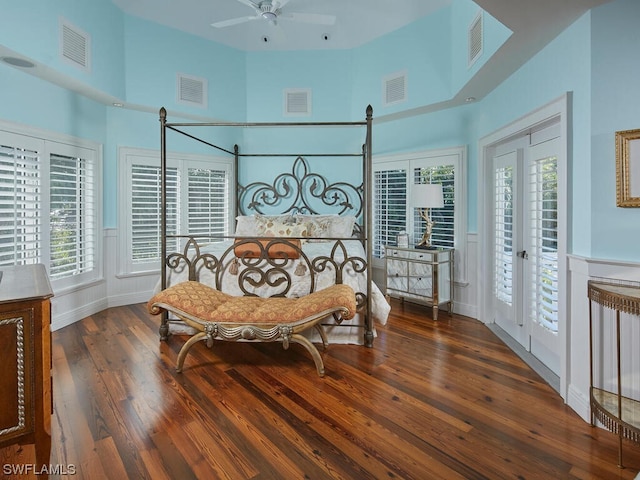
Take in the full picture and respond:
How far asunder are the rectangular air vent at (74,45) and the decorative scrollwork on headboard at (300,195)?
2429mm

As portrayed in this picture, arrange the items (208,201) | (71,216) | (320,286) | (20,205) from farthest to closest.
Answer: (208,201)
(71,216)
(20,205)
(320,286)

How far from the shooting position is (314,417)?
2.19 metres

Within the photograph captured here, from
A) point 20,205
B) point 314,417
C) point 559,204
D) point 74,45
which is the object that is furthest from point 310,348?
point 74,45

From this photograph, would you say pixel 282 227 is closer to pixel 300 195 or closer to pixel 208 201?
pixel 300 195

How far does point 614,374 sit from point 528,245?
1339 millimetres

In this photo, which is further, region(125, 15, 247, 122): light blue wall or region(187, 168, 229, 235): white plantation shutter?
region(187, 168, 229, 235): white plantation shutter

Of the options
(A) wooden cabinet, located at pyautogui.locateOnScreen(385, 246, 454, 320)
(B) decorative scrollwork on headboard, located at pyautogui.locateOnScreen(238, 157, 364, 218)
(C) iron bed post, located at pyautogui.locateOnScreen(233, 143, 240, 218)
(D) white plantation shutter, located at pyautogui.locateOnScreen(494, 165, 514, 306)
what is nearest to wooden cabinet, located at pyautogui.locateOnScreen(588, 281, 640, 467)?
(D) white plantation shutter, located at pyautogui.locateOnScreen(494, 165, 514, 306)

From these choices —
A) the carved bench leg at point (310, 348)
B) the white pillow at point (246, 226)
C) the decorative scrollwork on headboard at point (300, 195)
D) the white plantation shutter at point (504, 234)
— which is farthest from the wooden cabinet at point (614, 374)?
the white pillow at point (246, 226)

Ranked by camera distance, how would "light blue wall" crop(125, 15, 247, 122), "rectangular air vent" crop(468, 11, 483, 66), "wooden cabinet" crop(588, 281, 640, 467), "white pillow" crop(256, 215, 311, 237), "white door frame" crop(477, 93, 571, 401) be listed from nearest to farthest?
1. "wooden cabinet" crop(588, 281, 640, 467)
2. "white door frame" crop(477, 93, 571, 401)
3. "rectangular air vent" crop(468, 11, 483, 66)
4. "light blue wall" crop(125, 15, 247, 122)
5. "white pillow" crop(256, 215, 311, 237)

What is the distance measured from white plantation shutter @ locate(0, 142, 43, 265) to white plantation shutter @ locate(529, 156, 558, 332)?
184 inches

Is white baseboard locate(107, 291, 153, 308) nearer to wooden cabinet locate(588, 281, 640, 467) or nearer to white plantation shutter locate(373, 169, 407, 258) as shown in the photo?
white plantation shutter locate(373, 169, 407, 258)

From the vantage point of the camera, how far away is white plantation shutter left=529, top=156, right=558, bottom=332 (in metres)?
2.71

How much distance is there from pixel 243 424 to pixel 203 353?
1191mm

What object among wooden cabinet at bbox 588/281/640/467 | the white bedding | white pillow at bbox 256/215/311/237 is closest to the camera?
wooden cabinet at bbox 588/281/640/467
